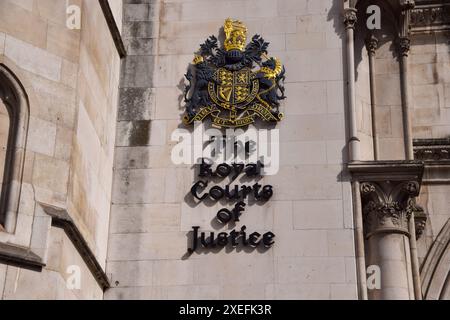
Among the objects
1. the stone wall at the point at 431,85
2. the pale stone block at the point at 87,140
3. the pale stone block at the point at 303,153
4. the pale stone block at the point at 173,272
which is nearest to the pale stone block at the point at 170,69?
the pale stone block at the point at 87,140

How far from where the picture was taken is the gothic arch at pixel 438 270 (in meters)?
21.4

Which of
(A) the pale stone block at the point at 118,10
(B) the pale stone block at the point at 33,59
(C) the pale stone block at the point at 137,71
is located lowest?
(B) the pale stone block at the point at 33,59

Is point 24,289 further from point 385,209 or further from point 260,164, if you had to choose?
point 385,209

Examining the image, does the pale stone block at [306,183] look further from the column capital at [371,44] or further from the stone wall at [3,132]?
the stone wall at [3,132]

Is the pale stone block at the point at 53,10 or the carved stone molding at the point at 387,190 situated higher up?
the pale stone block at the point at 53,10

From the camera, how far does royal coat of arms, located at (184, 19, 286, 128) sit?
20766 mm

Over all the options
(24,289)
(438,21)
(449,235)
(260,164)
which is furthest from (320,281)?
(438,21)

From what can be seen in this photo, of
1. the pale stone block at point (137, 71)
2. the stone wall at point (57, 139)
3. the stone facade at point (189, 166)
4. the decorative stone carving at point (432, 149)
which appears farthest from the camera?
the decorative stone carving at point (432, 149)

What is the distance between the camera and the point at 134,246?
19.8 m

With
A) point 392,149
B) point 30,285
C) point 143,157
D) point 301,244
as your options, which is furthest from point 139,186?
point 392,149

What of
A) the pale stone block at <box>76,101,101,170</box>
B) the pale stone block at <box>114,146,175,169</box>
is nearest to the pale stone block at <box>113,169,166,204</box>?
the pale stone block at <box>114,146,175,169</box>

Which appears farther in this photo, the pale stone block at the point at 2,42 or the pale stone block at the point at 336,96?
the pale stone block at the point at 336,96

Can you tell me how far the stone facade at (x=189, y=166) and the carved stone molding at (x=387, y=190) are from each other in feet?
0.09

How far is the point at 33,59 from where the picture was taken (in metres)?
17.7
